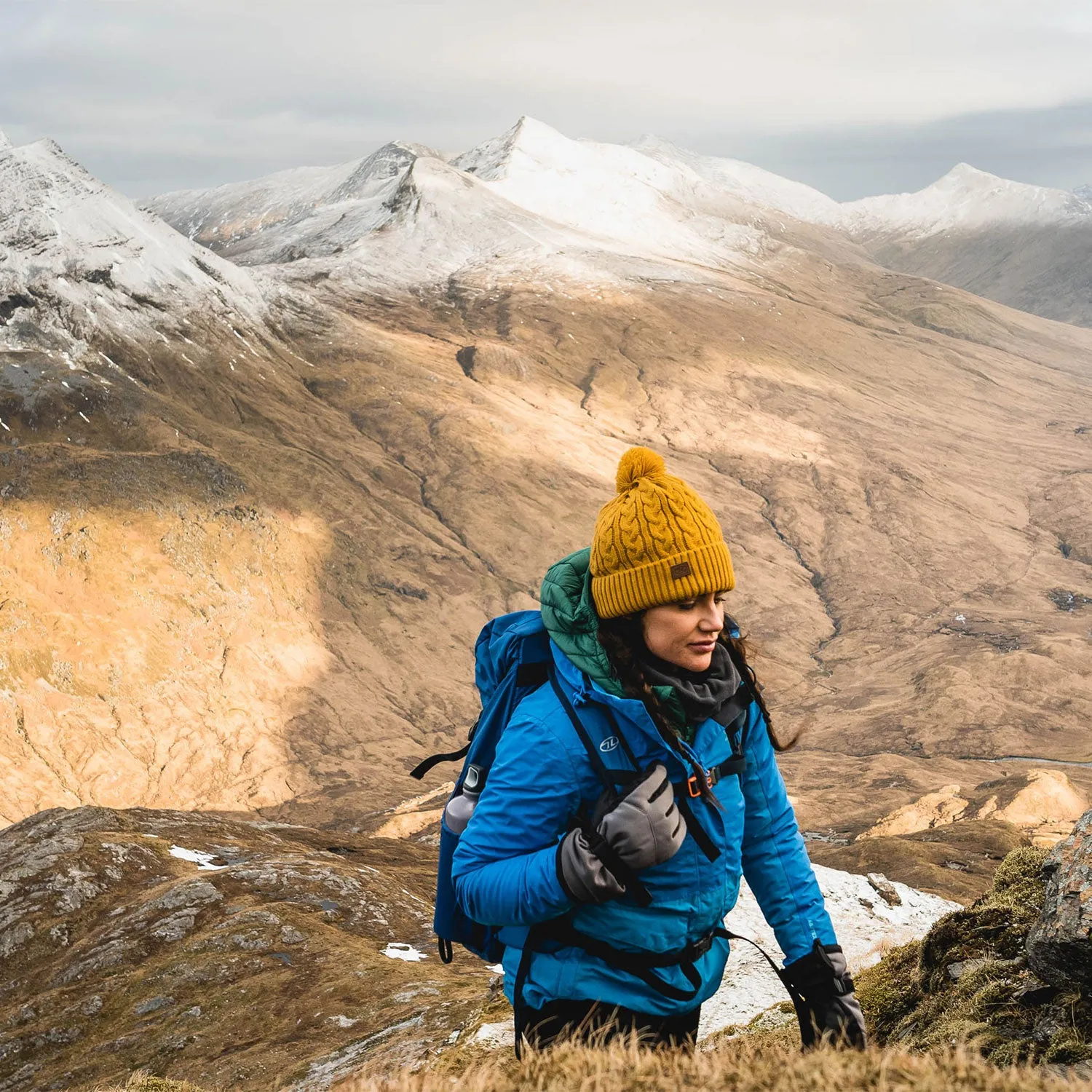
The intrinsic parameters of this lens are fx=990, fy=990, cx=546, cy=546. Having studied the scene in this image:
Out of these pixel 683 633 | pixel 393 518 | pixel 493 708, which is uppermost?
pixel 683 633

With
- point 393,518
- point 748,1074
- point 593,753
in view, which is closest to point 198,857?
point 748,1074

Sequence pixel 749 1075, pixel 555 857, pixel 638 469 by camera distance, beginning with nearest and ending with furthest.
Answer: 1. pixel 555 857
2. pixel 749 1075
3. pixel 638 469

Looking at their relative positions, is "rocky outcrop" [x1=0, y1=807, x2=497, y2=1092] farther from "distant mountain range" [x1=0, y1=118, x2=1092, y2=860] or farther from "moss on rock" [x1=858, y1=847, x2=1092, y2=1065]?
"distant mountain range" [x1=0, y1=118, x2=1092, y2=860]

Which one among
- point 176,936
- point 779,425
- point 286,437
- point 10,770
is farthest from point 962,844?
point 779,425

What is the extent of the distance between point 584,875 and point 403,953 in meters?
29.8

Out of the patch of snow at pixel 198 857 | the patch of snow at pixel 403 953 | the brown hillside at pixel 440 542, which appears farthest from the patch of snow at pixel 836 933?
the brown hillside at pixel 440 542

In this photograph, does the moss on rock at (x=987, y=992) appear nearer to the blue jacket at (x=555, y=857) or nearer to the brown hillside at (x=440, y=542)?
the blue jacket at (x=555, y=857)

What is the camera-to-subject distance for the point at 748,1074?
3.79 metres

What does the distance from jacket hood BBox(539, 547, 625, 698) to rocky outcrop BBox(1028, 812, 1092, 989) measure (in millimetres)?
3073

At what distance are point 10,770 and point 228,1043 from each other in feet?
258

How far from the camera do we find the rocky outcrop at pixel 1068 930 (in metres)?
5.10

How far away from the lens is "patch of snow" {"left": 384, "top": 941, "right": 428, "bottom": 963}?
98.1 ft

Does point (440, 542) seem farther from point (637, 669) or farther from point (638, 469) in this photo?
point (637, 669)

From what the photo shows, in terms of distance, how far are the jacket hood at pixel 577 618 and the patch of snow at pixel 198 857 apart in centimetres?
3977
